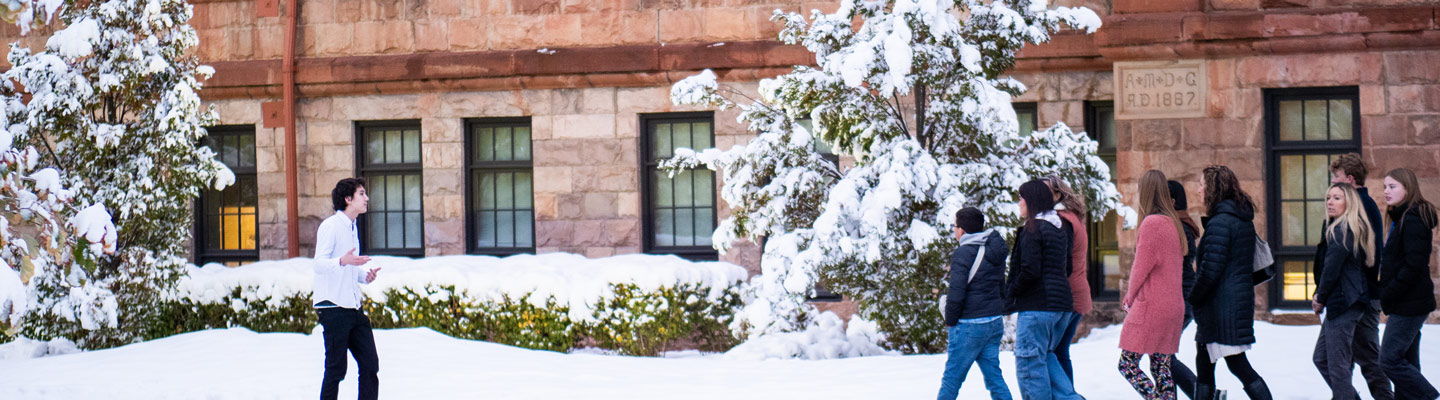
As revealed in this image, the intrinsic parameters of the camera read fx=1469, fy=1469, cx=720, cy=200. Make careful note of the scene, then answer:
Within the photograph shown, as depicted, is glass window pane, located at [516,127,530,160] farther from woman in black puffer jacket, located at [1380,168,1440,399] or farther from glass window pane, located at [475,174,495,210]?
woman in black puffer jacket, located at [1380,168,1440,399]

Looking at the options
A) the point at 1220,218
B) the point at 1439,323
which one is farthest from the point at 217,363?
the point at 1439,323

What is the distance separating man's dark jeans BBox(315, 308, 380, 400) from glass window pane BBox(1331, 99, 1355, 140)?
8111 mm

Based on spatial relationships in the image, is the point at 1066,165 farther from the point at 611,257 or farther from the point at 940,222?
the point at 611,257

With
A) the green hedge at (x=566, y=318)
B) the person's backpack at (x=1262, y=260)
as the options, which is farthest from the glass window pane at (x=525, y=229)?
the person's backpack at (x=1262, y=260)

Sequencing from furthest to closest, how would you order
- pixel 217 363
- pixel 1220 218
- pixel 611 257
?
pixel 611 257 → pixel 217 363 → pixel 1220 218

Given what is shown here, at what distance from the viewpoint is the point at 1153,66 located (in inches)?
480

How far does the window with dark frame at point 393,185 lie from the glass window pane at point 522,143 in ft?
3.55

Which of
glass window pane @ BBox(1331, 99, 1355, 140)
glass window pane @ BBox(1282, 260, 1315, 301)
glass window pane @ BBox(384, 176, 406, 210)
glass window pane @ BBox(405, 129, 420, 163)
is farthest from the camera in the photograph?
glass window pane @ BBox(384, 176, 406, 210)

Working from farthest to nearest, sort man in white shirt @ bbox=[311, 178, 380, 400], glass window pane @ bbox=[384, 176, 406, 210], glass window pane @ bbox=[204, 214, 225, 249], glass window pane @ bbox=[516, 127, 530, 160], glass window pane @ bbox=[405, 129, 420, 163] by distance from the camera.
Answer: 1. glass window pane @ bbox=[204, 214, 225, 249]
2. glass window pane @ bbox=[384, 176, 406, 210]
3. glass window pane @ bbox=[405, 129, 420, 163]
4. glass window pane @ bbox=[516, 127, 530, 160]
5. man in white shirt @ bbox=[311, 178, 380, 400]

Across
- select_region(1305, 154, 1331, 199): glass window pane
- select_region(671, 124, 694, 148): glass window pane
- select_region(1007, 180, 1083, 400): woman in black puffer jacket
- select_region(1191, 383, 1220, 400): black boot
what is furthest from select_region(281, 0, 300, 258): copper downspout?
select_region(1191, 383, 1220, 400): black boot

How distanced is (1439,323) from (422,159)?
939 centimetres

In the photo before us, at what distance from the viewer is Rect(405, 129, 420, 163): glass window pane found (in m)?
15.0

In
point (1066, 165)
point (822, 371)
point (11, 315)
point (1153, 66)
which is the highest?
point (1153, 66)

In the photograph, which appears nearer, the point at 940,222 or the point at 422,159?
the point at 940,222
